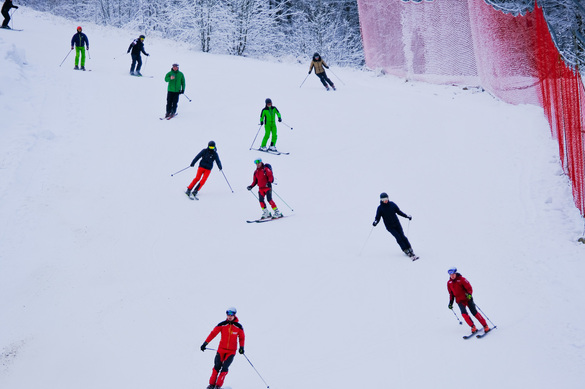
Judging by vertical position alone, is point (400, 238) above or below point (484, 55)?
below

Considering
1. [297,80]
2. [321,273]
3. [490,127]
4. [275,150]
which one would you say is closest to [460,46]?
[490,127]

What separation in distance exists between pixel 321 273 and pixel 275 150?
20.4 ft

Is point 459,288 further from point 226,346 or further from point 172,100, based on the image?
point 172,100

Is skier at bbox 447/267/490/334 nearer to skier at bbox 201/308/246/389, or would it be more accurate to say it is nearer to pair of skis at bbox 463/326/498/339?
pair of skis at bbox 463/326/498/339

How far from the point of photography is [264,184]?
1101 cm

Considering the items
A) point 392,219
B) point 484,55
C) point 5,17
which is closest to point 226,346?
point 392,219

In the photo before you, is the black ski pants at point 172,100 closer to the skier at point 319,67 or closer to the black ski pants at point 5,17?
the skier at point 319,67

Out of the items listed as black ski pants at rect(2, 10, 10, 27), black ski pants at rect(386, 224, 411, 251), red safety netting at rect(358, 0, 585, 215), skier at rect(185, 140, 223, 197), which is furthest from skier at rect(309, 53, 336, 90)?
black ski pants at rect(2, 10, 10, 27)

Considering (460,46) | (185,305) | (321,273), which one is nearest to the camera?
(185,305)

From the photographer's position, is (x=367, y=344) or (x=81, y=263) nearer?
(x=367, y=344)

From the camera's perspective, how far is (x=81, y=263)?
898 centimetres

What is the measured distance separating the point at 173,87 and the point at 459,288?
36.4ft

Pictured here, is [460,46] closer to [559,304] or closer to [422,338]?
[559,304]

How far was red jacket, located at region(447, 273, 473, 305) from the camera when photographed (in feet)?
23.3
